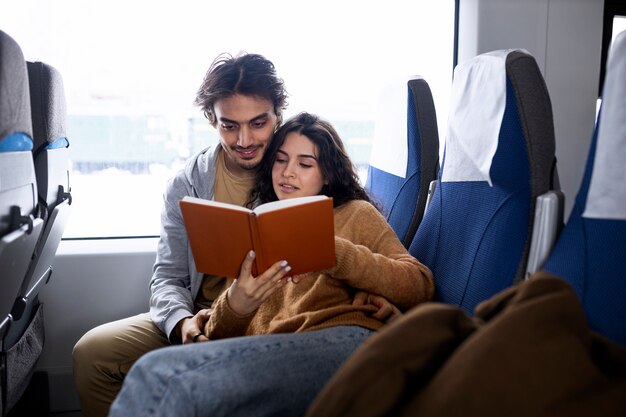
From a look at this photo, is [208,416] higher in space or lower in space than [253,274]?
lower

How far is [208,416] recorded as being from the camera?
103 cm

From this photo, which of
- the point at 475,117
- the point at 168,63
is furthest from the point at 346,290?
the point at 168,63

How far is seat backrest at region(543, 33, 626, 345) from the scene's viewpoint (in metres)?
1.06

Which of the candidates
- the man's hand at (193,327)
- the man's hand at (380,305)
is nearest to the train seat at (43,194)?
the man's hand at (193,327)

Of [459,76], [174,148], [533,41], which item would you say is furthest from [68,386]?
[533,41]

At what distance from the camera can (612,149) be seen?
1.09 metres

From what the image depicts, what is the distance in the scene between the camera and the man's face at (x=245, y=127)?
188 cm

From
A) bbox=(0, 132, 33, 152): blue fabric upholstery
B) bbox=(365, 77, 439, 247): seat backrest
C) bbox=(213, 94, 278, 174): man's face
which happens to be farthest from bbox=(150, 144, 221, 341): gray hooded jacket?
bbox=(0, 132, 33, 152): blue fabric upholstery

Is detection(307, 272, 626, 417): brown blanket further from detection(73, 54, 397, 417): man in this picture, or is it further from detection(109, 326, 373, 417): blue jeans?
detection(73, 54, 397, 417): man

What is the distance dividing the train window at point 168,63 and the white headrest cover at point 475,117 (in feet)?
3.22

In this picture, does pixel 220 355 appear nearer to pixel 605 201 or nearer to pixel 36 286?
pixel 605 201

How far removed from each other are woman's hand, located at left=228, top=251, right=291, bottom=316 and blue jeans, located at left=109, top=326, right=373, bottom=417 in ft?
0.56

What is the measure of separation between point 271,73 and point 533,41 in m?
1.20

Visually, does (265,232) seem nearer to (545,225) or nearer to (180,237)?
(545,225)
